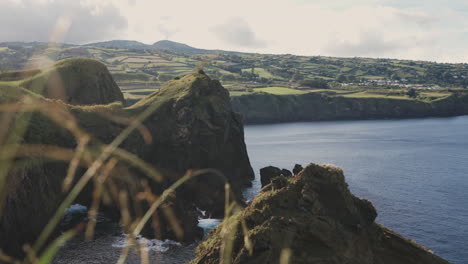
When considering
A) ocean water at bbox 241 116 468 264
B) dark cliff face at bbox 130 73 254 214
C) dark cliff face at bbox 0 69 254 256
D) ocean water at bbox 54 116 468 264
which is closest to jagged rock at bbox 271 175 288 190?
ocean water at bbox 54 116 468 264

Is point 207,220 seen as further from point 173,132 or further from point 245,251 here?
point 245,251

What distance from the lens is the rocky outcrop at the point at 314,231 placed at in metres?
18.5

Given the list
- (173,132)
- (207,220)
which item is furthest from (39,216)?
(173,132)

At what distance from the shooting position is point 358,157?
117 meters

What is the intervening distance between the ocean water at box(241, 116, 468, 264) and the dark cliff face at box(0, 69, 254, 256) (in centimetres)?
1066

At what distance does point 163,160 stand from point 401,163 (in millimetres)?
61212

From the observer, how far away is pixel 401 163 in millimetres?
105750

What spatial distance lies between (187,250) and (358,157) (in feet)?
255

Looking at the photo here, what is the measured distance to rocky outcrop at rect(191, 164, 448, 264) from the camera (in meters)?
18.5

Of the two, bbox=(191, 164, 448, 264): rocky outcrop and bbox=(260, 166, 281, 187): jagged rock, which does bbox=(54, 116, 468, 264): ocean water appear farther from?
bbox=(191, 164, 448, 264): rocky outcrop

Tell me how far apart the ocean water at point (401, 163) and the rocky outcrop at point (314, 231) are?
112 ft

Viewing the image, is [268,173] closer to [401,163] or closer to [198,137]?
[198,137]

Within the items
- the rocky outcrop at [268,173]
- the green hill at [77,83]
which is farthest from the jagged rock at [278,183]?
the green hill at [77,83]

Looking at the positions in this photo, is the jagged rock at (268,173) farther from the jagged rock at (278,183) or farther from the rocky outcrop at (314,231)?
the rocky outcrop at (314,231)
